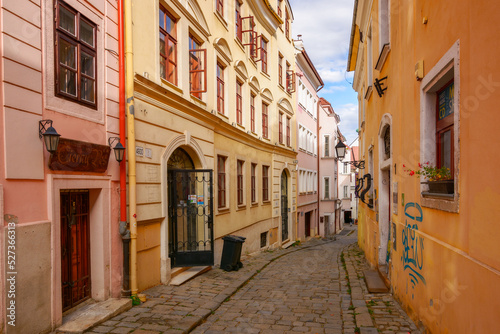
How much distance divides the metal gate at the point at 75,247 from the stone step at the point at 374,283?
211 inches

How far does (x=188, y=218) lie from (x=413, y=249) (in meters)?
5.23

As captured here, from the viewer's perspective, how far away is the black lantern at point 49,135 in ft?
16.9

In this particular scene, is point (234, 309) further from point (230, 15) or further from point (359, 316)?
point (230, 15)

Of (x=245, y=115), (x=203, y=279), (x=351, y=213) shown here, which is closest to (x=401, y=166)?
(x=203, y=279)

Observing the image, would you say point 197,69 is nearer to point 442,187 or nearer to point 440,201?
point 442,187

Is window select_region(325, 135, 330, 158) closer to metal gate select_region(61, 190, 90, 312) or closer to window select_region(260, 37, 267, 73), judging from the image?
window select_region(260, 37, 267, 73)

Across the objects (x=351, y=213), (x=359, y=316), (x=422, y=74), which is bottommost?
(x=351, y=213)

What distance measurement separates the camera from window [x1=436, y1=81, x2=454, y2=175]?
489cm

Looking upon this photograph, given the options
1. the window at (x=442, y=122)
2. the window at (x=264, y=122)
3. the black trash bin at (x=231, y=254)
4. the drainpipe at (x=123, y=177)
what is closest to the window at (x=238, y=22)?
the window at (x=264, y=122)

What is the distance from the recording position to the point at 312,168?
1167 inches

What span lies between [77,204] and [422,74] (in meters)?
5.53

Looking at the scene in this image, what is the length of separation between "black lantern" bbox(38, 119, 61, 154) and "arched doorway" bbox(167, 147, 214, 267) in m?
3.94

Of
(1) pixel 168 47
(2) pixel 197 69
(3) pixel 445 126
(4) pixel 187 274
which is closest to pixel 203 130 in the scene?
(2) pixel 197 69

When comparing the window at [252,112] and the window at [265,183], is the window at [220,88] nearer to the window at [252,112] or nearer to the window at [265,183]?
the window at [252,112]
